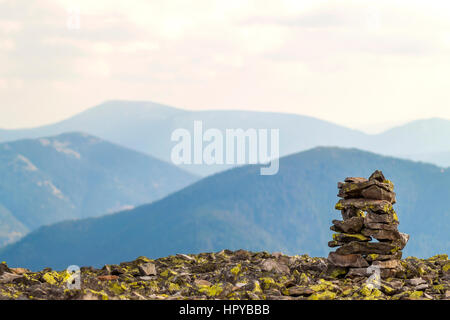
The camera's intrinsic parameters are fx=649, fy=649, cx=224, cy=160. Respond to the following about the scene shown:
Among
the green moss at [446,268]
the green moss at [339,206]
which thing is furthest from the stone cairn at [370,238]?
the green moss at [446,268]

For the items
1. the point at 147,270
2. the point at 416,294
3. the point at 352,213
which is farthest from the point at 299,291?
the point at 147,270

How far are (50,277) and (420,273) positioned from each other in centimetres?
1380

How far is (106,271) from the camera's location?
85.2 feet

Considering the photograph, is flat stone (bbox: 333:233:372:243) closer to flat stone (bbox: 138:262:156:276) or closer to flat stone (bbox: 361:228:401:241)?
flat stone (bbox: 361:228:401:241)

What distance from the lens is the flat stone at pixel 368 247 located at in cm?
2383

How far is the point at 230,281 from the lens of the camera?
23.0 metres

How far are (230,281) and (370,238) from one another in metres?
Answer: 5.51

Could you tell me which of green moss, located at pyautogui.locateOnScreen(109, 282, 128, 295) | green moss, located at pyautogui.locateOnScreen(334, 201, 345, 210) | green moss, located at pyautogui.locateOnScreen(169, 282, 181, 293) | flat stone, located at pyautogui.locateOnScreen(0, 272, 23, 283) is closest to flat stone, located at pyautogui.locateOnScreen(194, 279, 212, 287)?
green moss, located at pyautogui.locateOnScreen(169, 282, 181, 293)

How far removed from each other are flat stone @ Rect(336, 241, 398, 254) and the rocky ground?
0.90 metres

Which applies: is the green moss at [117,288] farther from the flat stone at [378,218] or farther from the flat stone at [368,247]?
the flat stone at [378,218]

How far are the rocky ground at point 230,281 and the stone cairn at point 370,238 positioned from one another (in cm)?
48

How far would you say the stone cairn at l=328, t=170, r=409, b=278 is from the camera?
78.0 feet

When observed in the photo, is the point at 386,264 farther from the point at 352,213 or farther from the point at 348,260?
the point at 352,213
